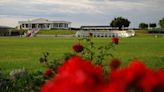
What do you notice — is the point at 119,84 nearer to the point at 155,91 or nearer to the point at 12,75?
the point at 155,91

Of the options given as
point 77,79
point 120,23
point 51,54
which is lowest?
point 120,23

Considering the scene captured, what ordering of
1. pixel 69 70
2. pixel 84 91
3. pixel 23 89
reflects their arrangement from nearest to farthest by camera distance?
pixel 84 91
pixel 69 70
pixel 23 89

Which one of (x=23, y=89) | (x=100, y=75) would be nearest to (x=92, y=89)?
(x=100, y=75)

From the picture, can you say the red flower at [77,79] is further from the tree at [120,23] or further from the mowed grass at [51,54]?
the tree at [120,23]

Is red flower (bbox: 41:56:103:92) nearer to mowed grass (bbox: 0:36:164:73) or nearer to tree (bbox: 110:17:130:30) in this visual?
mowed grass (bbox: 0:36:164:73)

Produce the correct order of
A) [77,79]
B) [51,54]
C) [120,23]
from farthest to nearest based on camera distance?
[120,23] < [51,54] < [77,79]

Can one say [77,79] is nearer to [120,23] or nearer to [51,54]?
[51,54]

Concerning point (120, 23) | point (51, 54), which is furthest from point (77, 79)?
point (120, 23)

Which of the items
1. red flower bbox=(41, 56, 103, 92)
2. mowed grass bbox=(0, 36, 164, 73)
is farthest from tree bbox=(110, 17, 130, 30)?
red flower bbox=(41, 56, 103, 92)

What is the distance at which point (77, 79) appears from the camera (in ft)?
5.00

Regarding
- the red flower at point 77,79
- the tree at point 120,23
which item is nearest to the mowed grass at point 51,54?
the red flower at point 77,79

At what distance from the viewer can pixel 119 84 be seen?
4.88 feet

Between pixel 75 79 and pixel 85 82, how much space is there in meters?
0.04

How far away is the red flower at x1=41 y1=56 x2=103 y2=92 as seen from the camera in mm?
1494
